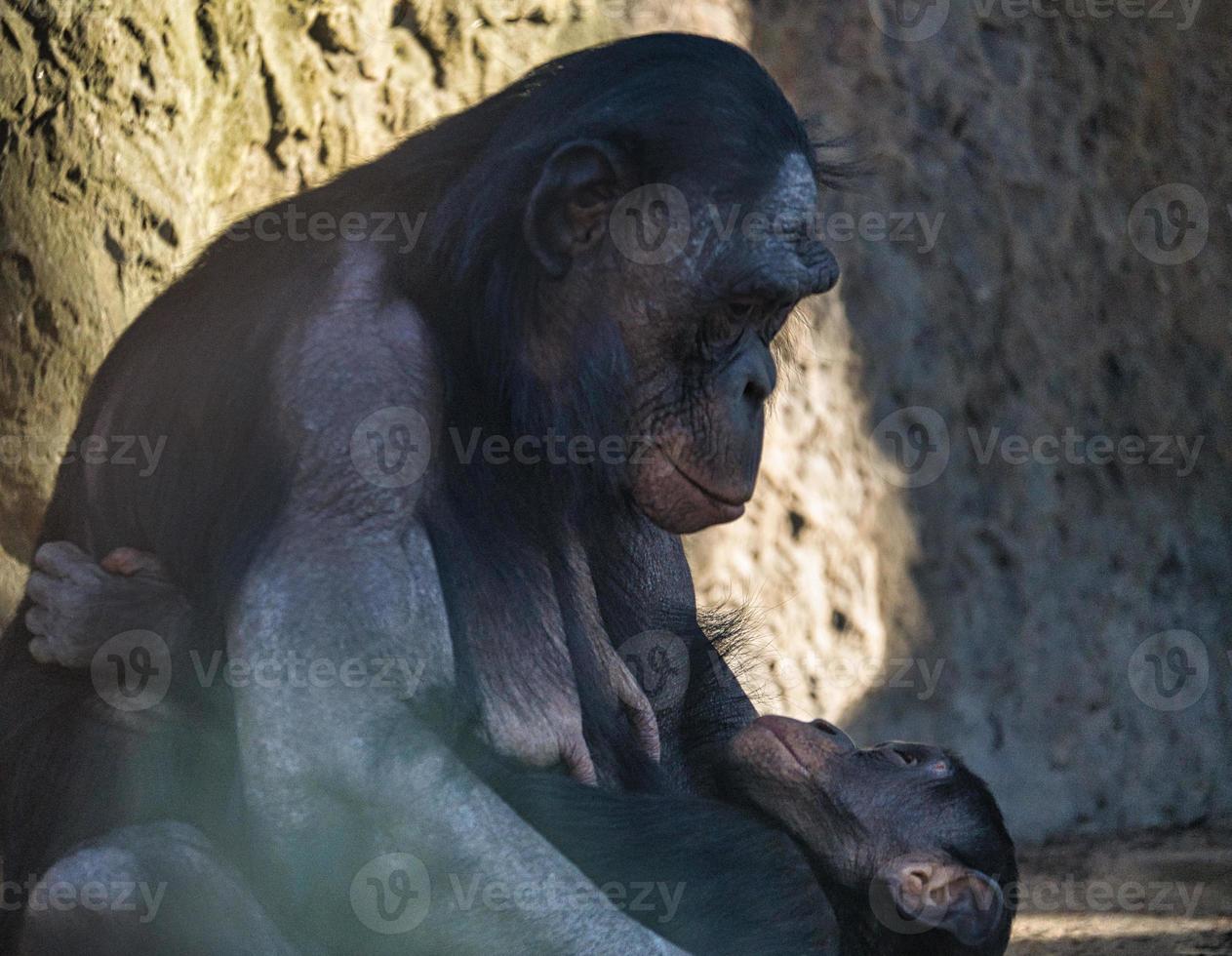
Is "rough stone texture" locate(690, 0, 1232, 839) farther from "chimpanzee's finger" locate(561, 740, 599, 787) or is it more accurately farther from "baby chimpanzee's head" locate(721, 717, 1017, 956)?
"chimpanzee's finger" locate(561, 740, 599, 787)

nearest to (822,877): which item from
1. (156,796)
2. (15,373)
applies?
(156,796)

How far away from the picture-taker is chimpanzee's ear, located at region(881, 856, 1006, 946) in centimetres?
295

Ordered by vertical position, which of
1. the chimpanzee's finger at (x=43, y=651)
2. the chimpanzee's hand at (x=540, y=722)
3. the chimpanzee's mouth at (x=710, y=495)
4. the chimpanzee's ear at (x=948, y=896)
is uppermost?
the chimpanzee's mouth at (x=710, y=495)

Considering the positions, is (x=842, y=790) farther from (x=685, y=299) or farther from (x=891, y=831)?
(x=685, y=299)

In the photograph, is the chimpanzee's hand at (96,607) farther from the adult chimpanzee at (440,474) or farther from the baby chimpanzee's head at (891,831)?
the baby chimpanzee's head at (891,831)

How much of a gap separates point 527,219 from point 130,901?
4.19 feet

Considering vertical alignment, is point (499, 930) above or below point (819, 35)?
below

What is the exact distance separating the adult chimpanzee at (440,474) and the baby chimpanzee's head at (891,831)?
0.26 m

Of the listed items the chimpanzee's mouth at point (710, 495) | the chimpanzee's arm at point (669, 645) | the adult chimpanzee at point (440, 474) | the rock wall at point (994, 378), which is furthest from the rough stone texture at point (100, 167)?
the chimpanzee's mouth at point (710, 495)

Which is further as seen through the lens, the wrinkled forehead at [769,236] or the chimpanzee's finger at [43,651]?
the wrinkled forehead at [769,236]

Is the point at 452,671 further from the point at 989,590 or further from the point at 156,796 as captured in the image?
the point at 989,590

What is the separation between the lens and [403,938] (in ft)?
8.05

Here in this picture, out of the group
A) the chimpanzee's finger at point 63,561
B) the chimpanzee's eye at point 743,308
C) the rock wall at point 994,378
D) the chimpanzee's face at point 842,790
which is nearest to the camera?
the chimpanzee's finger at point 63,561

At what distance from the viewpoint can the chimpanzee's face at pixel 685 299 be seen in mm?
2852
